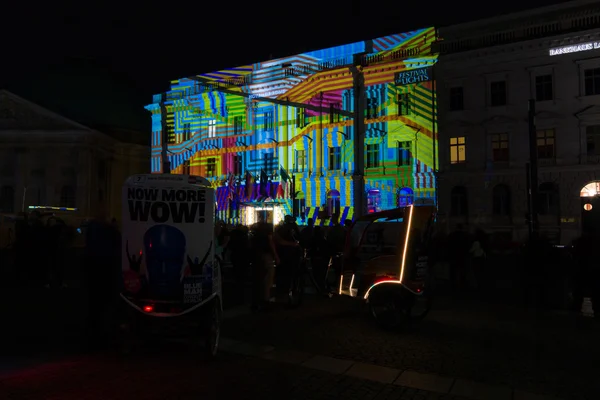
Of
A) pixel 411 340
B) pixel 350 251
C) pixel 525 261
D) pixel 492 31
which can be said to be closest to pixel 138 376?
pixel 411 340

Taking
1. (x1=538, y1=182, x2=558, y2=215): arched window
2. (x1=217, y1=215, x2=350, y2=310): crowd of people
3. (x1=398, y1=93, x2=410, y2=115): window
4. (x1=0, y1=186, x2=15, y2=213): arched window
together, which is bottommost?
(x1=217, y1=215, x2=350, y2=310): crowd of people

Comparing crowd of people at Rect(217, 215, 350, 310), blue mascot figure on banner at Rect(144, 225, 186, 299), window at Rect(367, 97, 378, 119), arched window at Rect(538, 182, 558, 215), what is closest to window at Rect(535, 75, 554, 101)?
arched window at Rect(538, 182, 558, 215)

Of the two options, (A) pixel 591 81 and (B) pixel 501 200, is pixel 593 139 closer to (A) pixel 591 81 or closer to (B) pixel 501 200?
(A) pixel 591 81

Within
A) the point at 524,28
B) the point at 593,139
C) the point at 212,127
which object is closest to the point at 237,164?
the point at 212,127

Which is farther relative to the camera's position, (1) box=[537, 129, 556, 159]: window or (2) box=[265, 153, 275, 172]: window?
(2) box=[265, 153, 275, 172]: window

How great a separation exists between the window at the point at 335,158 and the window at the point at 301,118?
344 cm

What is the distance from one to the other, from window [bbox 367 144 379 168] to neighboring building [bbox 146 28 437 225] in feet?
0.25

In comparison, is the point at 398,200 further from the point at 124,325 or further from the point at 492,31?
the point at 124,325

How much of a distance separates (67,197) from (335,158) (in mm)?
37242

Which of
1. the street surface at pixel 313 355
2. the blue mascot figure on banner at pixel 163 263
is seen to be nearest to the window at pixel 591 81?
the street surface at pixel 313 355

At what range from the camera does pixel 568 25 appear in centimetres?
3694

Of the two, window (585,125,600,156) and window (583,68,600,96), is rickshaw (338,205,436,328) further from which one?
window (583,68,600,96)

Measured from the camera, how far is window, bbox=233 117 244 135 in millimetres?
52875

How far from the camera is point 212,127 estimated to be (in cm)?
5516
